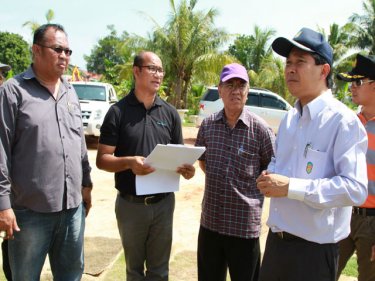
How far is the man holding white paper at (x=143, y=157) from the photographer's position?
2.81 m

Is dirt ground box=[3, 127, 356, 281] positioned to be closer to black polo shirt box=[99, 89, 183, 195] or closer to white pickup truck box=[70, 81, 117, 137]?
black polo shirt box=[99, 89, 183, 195]

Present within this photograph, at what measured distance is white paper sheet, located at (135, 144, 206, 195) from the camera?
2516 mm

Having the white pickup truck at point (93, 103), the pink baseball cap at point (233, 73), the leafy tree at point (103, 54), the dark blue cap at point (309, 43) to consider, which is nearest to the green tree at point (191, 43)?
the white pickup truck at point (93, 103)

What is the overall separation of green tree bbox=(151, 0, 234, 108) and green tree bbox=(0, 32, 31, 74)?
3279 centimetres

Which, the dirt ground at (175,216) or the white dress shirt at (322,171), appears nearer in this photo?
the white dress shirt at (322,171)

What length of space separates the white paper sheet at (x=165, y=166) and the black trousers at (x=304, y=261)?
0.86 metres

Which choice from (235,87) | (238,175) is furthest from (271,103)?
(238,175)

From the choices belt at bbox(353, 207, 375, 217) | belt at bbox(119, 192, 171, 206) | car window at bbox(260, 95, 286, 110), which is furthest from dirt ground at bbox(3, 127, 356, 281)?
car window at bbox(260, 95, 286, 110)

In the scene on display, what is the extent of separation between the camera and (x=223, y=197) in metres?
2.78

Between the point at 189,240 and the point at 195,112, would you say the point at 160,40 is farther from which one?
the point at 189,240

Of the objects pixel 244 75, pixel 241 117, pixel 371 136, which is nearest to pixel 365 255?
pixel 371 136

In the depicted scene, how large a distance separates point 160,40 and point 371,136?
17.8 meters

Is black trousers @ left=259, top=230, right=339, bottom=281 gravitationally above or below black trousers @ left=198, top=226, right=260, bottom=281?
above

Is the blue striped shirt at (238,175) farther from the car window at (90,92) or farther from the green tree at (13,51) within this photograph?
the green tree at (13,51)
